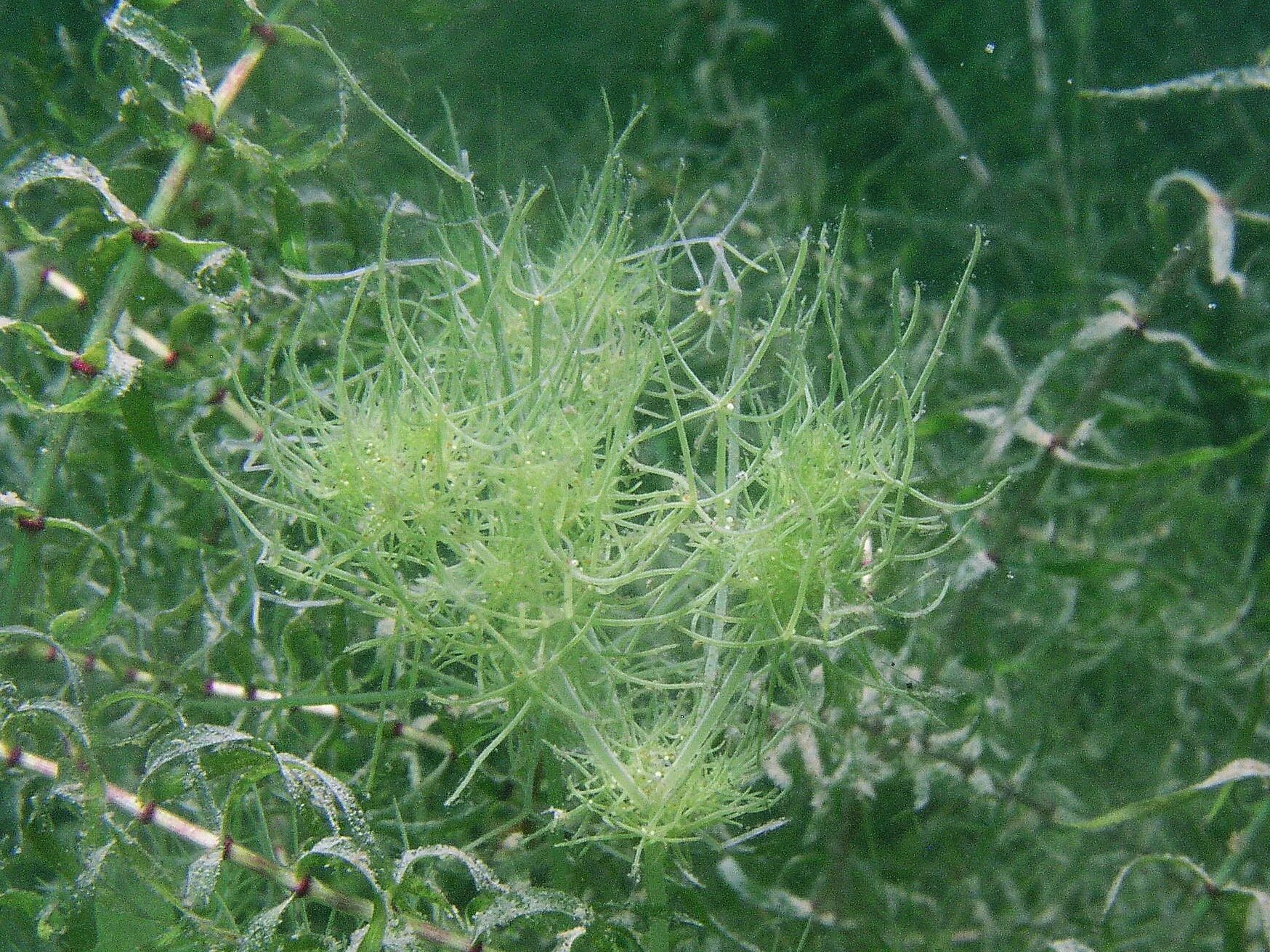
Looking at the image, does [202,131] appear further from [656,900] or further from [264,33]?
[656,900]

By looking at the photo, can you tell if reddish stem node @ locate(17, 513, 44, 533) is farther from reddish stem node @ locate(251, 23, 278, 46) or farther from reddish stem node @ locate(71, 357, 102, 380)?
reddish stem node @ locate(251, 23, 278, 46)

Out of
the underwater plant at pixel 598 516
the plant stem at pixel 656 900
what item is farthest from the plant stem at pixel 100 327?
the plant stem at pixel 656 900

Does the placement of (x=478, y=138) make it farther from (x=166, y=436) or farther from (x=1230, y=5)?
(x=1230, y=5)

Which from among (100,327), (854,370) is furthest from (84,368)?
(854,370)

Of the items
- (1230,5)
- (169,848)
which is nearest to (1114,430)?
(1230,5)

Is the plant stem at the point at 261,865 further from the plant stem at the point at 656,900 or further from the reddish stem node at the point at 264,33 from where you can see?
the reddish stem node at the point at 264,33

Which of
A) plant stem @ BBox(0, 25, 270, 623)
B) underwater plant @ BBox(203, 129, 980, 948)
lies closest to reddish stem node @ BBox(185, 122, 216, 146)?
plant stem @ BBox(0, 25, 270, 623)
